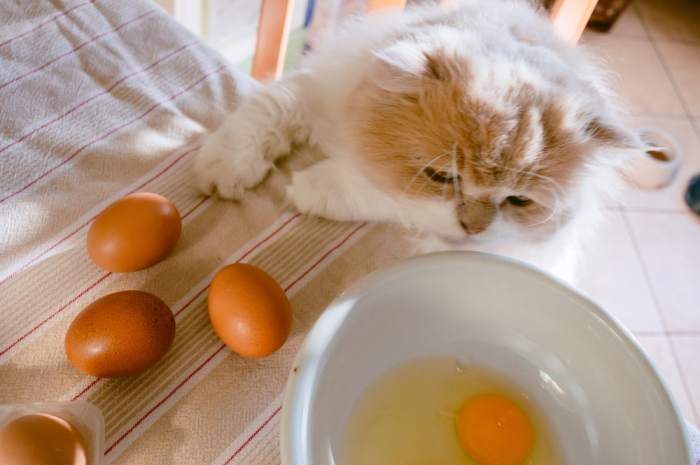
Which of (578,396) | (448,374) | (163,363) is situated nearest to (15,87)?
(163,363)

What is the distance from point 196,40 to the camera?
41.2 inches

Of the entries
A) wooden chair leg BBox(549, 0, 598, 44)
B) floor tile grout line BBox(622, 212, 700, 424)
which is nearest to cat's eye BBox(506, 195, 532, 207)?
wooden chair leg BBox(549, 0, 598, 44)

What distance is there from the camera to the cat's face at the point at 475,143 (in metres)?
0.71

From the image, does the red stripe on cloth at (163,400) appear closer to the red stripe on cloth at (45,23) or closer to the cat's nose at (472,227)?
the cat's nose at (472,227)

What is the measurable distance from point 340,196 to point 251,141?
0.17 meters

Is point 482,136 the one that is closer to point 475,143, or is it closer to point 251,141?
point 475,143

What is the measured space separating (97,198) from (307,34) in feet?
3.92

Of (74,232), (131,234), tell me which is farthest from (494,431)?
(74,232)

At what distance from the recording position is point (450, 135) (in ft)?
2.34

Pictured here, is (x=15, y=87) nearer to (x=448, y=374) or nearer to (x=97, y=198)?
(x=97, y=198)

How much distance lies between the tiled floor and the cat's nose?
89cm

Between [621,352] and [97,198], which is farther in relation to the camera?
[97,198]

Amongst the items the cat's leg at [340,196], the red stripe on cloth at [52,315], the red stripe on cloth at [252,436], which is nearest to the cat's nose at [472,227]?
the cat's leg at [340,196]

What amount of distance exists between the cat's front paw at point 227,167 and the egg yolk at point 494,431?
46 centimetres
